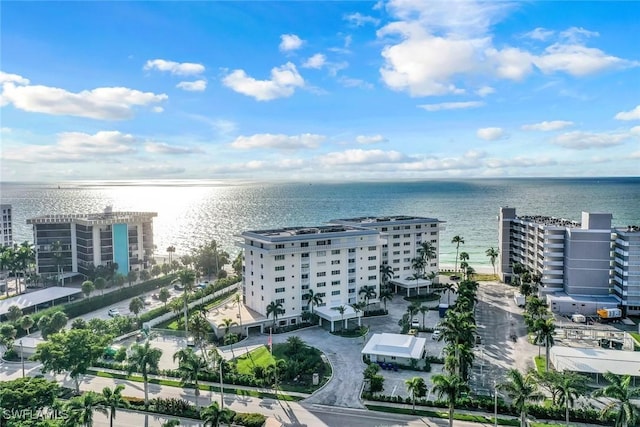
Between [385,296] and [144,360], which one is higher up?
[144,360]

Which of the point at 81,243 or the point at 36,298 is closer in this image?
the point at 36,298

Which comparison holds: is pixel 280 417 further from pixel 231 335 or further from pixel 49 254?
pixel 49 254

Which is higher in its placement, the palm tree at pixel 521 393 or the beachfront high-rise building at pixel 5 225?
the beachfront high-rise building at pixel 5 225

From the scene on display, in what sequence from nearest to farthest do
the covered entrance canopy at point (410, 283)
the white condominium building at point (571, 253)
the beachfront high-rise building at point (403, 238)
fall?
the white condominium building at point (571, 253) < the covered entrance canopy at point (410, 283) < the beachfront high-rise building at point (403, 238)

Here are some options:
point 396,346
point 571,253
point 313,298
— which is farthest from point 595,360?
point 313,298

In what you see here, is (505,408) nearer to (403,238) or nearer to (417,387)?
(417,387)

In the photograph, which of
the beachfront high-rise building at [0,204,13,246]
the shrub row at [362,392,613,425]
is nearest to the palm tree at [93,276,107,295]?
the beachfront high-rise building at [0,204,13,246]

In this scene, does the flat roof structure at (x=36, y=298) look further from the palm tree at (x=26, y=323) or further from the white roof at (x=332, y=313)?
the white roof at (x=332, y=313)

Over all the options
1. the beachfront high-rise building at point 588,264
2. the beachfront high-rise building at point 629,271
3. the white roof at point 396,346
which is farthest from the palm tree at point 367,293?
the beachfront high-rise building at point 629,271
